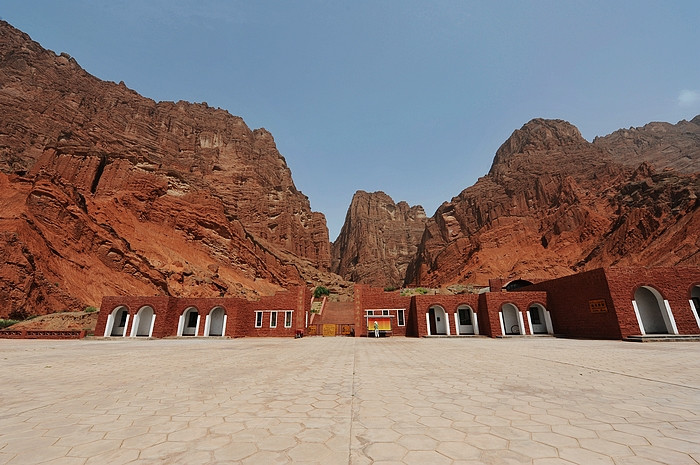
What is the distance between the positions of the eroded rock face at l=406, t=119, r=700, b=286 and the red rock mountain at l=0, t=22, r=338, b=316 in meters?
33.1

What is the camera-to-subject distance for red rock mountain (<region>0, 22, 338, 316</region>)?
30641 mm

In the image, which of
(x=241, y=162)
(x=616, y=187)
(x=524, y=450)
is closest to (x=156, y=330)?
(x=524, y=450)

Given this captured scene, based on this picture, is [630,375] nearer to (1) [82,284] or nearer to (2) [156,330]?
(2) [156,330]

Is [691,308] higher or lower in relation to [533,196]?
lower

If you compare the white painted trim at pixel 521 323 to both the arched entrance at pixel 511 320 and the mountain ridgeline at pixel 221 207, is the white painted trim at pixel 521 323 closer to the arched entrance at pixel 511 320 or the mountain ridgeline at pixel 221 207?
the arched entrance at pixel 511 320

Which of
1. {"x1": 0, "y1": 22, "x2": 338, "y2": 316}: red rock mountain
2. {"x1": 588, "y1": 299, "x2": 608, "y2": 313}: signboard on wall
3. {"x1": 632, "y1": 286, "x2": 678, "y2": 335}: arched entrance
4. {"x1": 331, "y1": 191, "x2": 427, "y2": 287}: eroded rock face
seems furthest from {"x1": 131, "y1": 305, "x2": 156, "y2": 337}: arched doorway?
{"x1": 331, "y1": 191, "x2": 427, "y2": 287}: eroded rock face

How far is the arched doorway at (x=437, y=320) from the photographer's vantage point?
2675cm

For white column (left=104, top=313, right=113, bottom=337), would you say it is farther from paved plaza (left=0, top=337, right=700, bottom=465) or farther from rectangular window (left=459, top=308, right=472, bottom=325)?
rectangular window (left=459, top=308, right=472, bottom=325)

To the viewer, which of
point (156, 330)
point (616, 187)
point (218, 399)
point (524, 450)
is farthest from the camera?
point (616, 187)

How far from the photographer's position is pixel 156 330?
25.0m

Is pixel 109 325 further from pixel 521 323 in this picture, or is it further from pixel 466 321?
pixel 521 323

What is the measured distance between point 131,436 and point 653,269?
2564cm

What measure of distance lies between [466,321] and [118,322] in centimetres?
3033

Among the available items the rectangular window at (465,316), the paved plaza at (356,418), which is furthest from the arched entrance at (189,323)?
the rectangular window at (465,316)
